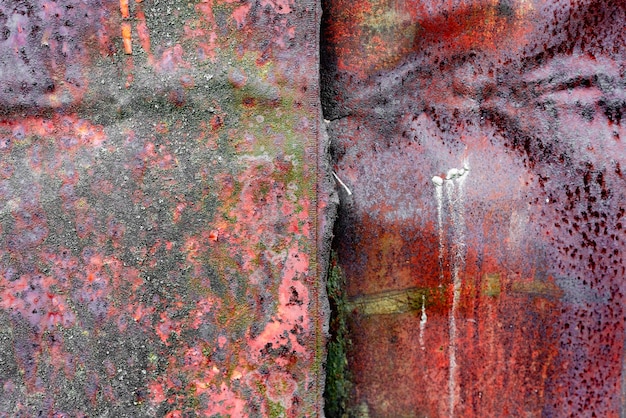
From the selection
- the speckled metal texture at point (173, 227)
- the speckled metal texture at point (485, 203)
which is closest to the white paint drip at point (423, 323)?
the speckled metal texture at point (485, 203)

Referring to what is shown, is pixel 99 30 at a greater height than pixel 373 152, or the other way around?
pixel 99 30

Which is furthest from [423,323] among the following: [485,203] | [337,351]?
[485,203]

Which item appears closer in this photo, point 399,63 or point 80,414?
point 80,414

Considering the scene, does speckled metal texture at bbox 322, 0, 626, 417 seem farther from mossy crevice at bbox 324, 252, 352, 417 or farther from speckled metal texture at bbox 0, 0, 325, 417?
speckled metal texture at bbox 0, 0, 325, 417

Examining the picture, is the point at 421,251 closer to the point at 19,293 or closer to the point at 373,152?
the point at 373,152

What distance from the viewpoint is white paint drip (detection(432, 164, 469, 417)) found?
1.75 metres

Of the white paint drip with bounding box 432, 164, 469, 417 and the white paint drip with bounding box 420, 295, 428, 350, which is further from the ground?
the white paint drip with bounding box 432, 164, 469, 417

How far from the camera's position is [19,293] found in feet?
5.32

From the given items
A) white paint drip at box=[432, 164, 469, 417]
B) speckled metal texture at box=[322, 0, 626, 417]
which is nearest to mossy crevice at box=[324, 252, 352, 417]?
speckled metal texture at box=[322, 0, 626, 417]

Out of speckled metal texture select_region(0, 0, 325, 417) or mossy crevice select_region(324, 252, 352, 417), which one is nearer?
speckled metal texture select_region(0, 0, 325, 417)

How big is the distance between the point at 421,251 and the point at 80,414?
3.46 feet

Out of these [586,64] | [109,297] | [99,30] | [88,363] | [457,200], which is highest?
[99,30]

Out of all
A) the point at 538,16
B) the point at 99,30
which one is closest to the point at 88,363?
the point at 99,30

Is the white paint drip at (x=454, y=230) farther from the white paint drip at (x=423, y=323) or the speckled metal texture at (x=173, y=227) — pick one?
Answer: the speckled metal texture at (x=173, y=227)
